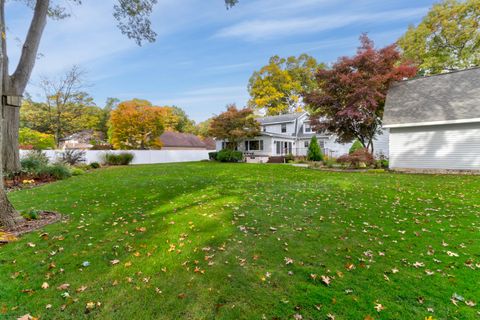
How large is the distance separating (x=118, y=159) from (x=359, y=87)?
19.4 meters

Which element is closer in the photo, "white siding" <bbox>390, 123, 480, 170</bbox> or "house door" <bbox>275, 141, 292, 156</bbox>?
"white siding" <bbox>390, 123, 480, 170</bbox>

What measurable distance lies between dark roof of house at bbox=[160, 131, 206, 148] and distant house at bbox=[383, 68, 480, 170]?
30.2 meters

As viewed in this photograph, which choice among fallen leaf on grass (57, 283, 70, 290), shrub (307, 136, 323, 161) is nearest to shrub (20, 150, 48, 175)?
fallen leaf on grass (57, 283, 70, 290)

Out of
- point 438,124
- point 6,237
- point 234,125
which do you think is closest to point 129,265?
point 6,237

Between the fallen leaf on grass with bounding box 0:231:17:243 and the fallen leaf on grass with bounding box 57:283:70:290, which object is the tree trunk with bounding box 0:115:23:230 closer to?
the fallen leaf on grass with bounding box 0:231:17:243

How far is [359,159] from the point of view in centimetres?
1377

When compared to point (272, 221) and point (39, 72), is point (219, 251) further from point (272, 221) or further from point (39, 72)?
point (39, 72)

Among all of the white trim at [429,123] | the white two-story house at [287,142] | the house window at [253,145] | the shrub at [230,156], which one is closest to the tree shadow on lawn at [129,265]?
the white trim at [429,123]

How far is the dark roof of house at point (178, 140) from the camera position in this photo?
36.7 metres

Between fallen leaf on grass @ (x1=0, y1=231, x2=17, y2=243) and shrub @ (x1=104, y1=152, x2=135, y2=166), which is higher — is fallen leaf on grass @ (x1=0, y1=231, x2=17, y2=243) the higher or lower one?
the lower one

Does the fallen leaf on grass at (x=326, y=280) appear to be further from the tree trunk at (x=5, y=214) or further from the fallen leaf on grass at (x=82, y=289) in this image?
the tree trunk at (x=5, y=214)

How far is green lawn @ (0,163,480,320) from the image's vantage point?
2395 millimetres

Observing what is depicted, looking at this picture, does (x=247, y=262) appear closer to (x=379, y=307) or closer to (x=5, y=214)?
(x=379, y=307)

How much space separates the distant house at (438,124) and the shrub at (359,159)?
3.66 ft
